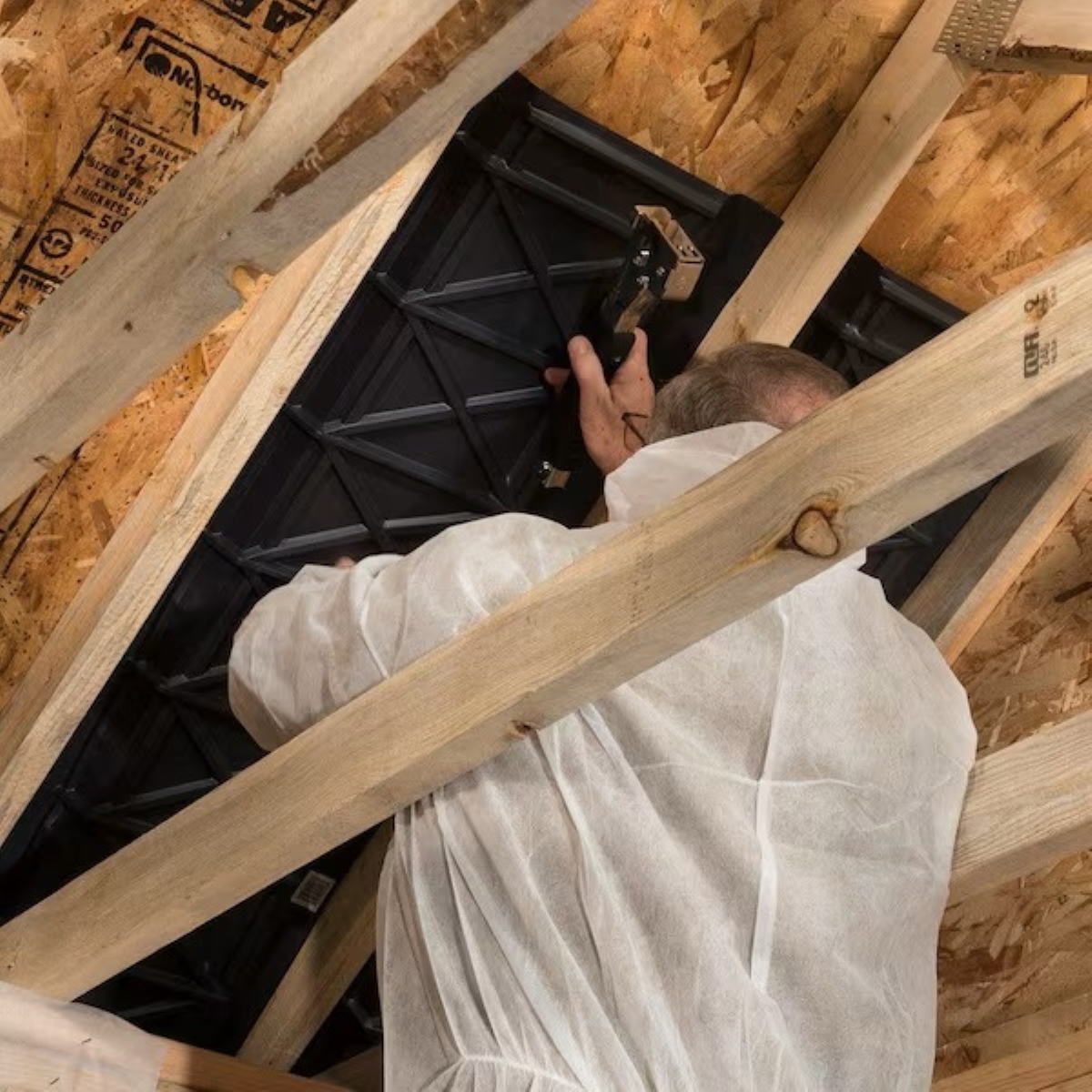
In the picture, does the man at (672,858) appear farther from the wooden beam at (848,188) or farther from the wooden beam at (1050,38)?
the wooden beam at (1050,38)

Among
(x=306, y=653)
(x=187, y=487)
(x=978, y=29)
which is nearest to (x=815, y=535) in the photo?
(x=306, y=653)

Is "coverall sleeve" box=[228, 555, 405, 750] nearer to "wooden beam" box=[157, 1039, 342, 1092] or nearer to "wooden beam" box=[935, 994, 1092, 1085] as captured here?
"wooden beam" box=[157, 1039, 342, 1092]

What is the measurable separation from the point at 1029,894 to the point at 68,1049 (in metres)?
1.64

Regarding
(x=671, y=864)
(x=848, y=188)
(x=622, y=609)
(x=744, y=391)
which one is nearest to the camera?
(x=622, y=609)

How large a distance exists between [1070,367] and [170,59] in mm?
1509

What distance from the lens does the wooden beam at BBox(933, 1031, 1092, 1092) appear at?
2656 mm

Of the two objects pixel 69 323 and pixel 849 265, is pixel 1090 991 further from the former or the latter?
pixel 69 323

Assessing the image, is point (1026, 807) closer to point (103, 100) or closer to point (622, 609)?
point (622, 609)

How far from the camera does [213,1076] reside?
234 cm

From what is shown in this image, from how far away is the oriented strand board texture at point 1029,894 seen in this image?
2.88 meters

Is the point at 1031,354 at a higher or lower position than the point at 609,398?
higher

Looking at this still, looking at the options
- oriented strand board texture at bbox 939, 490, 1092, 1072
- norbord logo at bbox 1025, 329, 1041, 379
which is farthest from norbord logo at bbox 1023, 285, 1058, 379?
oriented strand board texture at bbox 939, 490, 1092, 1072

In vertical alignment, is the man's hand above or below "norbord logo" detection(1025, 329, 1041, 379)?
below

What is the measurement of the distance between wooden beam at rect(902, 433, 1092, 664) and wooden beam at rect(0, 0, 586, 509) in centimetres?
152
